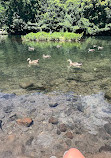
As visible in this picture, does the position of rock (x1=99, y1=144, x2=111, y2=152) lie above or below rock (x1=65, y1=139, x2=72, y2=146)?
above

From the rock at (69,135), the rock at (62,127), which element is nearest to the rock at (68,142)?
the rock at (69,135)

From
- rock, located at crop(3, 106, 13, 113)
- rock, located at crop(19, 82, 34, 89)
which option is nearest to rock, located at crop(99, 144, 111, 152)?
rock, located at crop(3, 106, 13, 113)

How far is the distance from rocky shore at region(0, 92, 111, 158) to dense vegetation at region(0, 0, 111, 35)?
124ft

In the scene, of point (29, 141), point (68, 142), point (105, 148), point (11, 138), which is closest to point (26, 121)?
point (11, 138)

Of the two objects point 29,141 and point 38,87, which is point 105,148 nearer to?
point 29,141

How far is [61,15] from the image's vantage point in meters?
46.5

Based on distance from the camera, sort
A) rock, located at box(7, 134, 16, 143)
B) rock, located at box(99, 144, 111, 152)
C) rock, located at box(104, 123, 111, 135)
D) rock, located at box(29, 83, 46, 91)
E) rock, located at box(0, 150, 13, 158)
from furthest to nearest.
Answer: rock, located at box(29, 83, 46, 91) → rock, located at box(104, 123, 111, 135) → rock, located at box(7, 134, 16, 143) → rock, located at box(99, 144, 111, 152) → rock, located at box(0, 150, 13, 158)

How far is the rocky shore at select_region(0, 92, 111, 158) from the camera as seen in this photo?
570cm

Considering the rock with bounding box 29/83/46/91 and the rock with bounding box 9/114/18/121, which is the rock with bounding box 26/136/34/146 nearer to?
the rock with bounding box 9/114/18/121

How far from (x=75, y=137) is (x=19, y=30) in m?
62.3

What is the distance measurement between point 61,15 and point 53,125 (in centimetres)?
4578

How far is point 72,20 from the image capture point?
4491 centimetres

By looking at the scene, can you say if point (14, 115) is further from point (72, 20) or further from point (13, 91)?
point (72, 20)

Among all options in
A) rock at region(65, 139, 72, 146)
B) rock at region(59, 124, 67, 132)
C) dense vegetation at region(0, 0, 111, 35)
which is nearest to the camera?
rock at region(65, 139, 72, 146)
